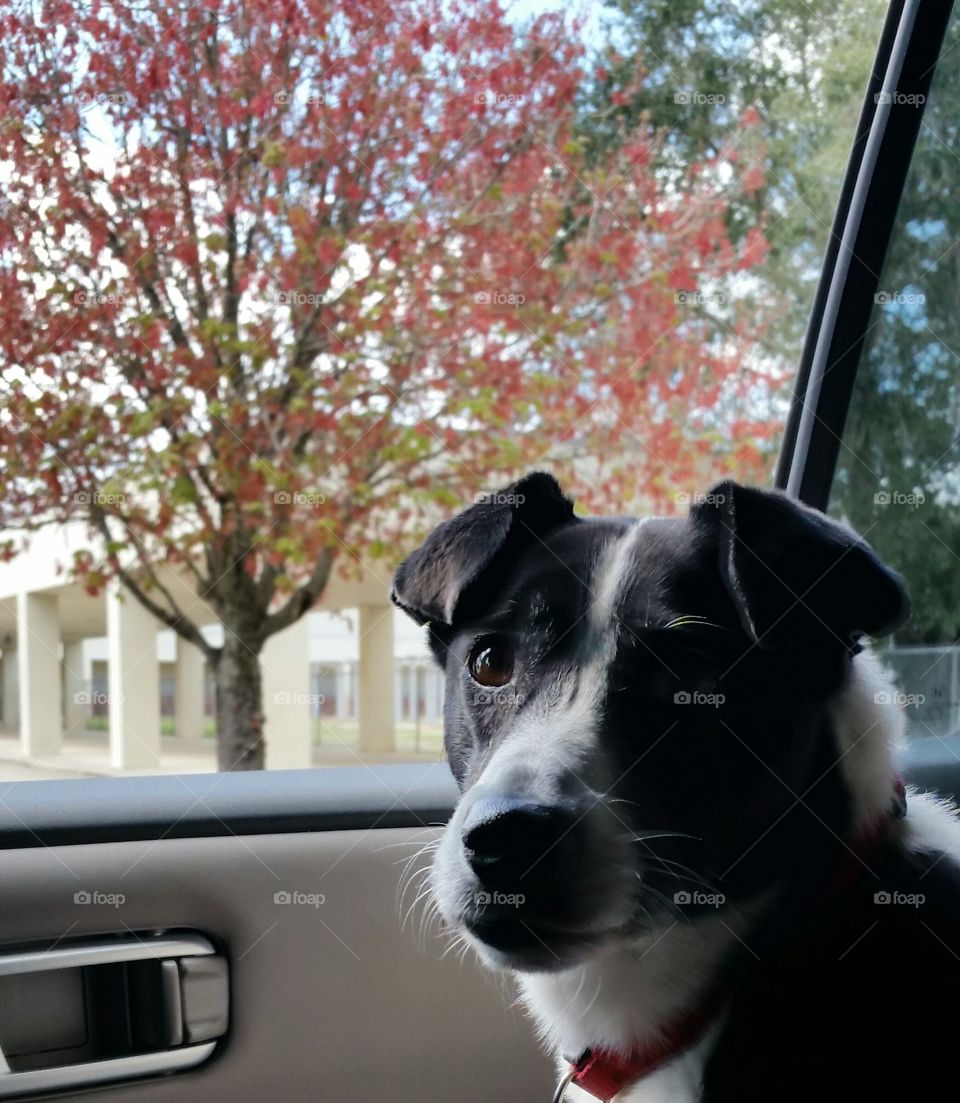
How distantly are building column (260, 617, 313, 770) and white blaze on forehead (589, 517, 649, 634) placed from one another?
7.20 ft

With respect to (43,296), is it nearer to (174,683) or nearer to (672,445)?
(174,683)

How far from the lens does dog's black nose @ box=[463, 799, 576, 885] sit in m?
1.12

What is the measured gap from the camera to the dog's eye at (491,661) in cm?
136

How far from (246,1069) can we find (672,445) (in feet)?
8.05

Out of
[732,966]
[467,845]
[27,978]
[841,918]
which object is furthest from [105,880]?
[841,918]

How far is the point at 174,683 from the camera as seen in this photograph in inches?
146

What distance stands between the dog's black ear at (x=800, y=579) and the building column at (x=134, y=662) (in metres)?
2.51

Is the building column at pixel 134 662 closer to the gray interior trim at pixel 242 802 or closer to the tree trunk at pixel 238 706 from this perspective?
the tree trunk at pixel 238 706
